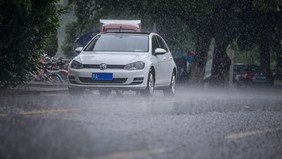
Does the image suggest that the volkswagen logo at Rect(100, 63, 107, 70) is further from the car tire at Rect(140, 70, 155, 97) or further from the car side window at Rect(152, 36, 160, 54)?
the car side window at Rect(152, 36, 160, 54)

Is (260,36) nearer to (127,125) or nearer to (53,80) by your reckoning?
(53,80)

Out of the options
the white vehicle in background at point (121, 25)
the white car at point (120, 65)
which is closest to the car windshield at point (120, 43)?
the white car at point (120, 65)

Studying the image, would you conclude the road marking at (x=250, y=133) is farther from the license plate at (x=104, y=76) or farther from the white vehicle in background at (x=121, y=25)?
the white vehicle in background at (x=121, y=25)

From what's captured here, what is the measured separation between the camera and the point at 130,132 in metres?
7.15

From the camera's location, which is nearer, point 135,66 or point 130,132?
point 130,132

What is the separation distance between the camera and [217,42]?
30688 millimetres

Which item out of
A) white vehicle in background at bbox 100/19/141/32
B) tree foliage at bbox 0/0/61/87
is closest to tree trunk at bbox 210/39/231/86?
white vehicle in background at bbox 100/19/141/32

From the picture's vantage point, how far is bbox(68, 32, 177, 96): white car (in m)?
13.4

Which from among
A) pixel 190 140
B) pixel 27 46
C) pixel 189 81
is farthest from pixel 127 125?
pixel 189 81

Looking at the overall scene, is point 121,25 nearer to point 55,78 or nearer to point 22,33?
point 55,78

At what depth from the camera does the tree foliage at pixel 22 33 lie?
1260cm

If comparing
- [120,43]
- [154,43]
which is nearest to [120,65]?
[120,43]

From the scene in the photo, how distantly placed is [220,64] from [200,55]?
1.61m

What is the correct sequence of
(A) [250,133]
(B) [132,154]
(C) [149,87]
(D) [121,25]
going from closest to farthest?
(B) [132,154] < (A) [250,133] < (C) [149,87] < (D) [121,25]
